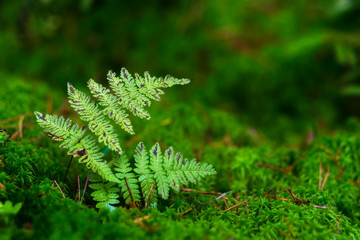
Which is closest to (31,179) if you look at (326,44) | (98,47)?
(98,47)

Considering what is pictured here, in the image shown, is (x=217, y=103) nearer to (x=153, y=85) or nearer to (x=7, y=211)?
(x=153, y=85)

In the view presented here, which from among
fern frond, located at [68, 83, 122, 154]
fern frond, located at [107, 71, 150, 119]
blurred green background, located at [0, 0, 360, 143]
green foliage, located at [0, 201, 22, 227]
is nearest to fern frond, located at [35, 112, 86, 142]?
fern frond, located at [68, 83, 122, 154]

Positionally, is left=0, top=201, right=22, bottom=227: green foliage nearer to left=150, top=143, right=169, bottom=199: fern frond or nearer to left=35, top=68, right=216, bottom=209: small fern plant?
left=35, top=68, right=216, bottom=209: small fern plant

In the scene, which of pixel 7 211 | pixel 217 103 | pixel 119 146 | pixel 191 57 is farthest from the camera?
pixel 191 57

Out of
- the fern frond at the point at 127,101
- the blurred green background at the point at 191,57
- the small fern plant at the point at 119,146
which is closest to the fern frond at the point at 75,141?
the small fern plant at the point at 119,146

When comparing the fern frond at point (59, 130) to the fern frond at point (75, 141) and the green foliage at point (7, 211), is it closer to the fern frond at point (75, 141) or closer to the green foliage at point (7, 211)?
the fern frond at point (75, 141)

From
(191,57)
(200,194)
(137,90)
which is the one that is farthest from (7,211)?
(191,57)

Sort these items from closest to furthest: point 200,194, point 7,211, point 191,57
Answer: point 7,211 < point 200,194 < point 191,57
